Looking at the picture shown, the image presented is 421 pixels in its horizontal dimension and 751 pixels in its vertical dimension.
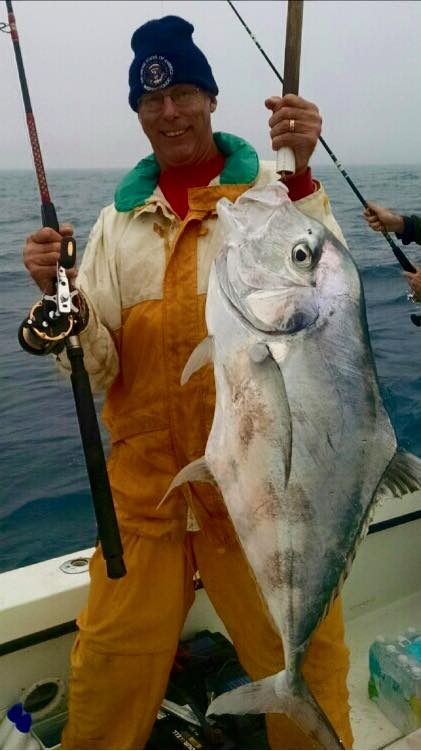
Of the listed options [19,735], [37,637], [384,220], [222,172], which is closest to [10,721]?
[19,735]

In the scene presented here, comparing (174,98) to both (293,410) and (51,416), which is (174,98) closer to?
(293,410)

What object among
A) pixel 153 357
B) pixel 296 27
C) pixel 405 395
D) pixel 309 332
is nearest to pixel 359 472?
pixel 309 332

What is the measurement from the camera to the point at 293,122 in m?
2.09

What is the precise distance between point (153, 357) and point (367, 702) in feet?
6.91

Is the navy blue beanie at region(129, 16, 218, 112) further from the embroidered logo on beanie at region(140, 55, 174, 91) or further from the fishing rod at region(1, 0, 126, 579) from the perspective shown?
the fishing rod at region(1, 0, 126, 579)

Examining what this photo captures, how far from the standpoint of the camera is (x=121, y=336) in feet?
8.59

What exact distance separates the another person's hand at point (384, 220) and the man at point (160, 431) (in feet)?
9.16

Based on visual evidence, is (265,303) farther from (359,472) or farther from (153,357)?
(153,357)

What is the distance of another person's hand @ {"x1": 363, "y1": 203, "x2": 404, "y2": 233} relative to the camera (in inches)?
206

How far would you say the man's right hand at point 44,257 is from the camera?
2.22 meters

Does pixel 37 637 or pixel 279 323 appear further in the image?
pixel 37 637

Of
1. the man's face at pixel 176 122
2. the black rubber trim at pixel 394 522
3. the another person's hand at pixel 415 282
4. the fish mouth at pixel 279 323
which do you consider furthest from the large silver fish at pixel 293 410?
the another person's hand at pixel 415 282

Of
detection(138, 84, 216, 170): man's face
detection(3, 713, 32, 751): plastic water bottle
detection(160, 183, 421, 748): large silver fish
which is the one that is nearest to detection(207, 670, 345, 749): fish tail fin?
detection(160, 183, 421, 748): large silver fish

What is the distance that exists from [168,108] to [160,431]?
3.75ft
